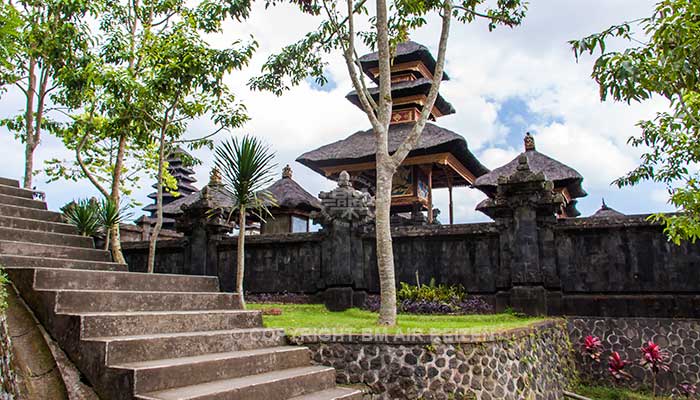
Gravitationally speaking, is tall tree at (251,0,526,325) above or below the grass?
above

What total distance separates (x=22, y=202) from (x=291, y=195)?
1178 centimetres

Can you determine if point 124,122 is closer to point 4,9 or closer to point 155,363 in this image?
point 4,9

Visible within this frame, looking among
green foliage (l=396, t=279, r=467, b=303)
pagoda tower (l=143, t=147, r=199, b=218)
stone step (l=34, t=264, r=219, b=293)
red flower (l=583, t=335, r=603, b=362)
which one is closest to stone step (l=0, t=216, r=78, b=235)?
stone step (l=34, t=264, r=219, b=293)

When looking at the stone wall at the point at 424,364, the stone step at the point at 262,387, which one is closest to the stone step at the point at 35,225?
the stone wall at the point at 424,364

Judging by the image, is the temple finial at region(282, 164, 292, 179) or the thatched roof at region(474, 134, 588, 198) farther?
the temple finial at region(282, 164, 292, 179)

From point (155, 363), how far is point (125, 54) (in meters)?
8.93

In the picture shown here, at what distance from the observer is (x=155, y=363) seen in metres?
4.24

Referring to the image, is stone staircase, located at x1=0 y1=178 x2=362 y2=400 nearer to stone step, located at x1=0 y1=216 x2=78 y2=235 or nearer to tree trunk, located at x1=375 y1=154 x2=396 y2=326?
stone step, located at x1=0 y1=216 x2=78 y2=235

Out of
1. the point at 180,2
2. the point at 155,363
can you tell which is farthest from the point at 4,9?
the point at 180,2

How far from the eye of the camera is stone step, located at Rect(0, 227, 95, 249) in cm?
632

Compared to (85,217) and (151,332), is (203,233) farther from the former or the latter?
(151,332)

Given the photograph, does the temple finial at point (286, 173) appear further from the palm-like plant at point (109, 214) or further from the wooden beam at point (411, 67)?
the palm-like plant at point (109, 214)

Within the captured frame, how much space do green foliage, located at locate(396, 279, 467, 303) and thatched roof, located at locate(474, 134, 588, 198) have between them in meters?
7.10

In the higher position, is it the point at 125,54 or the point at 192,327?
the point at 125,54
